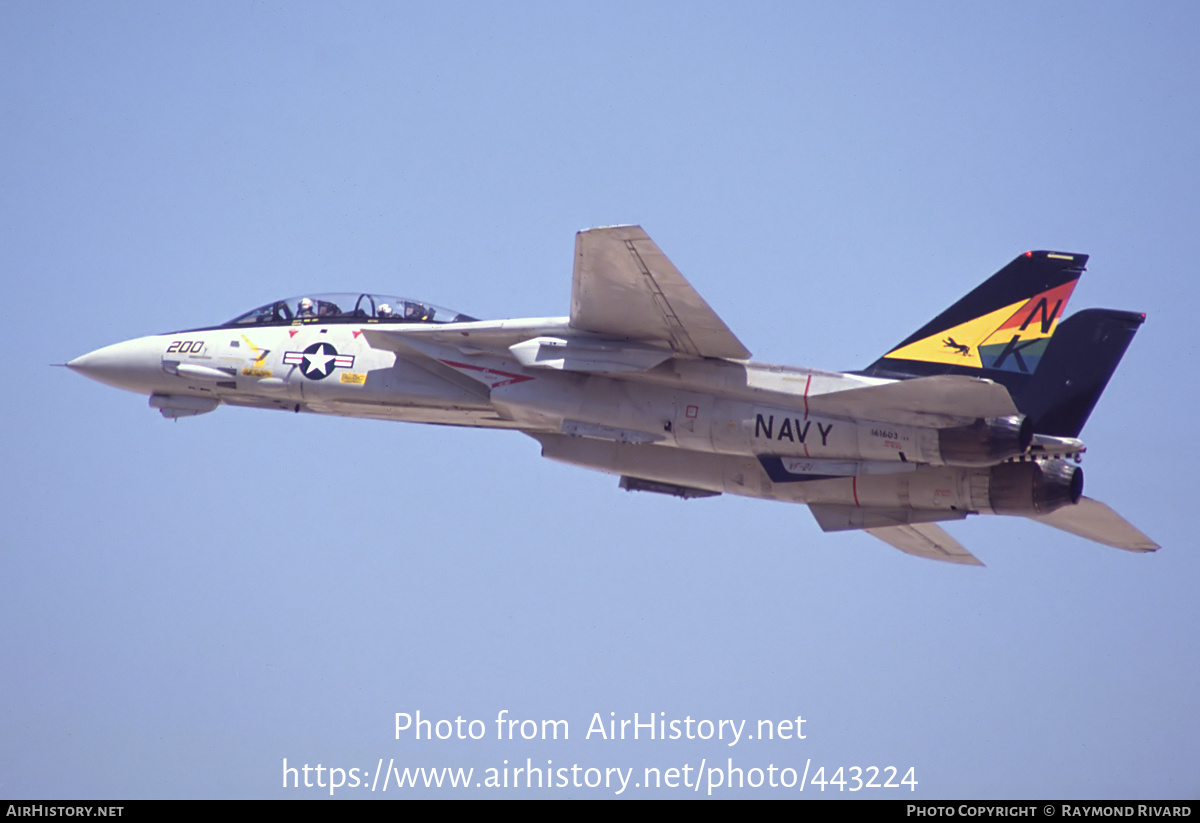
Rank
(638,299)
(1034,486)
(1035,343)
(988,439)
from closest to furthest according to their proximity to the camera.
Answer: (988,439)
(638,299)
(1034,486)
(1035,343)

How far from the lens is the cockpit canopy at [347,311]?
20438 millimetres

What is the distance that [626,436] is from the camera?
18.9 m

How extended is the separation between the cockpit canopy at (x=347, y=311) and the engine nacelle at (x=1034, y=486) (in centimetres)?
801

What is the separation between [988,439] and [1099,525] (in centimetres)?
341

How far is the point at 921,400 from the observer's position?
1741 centimetres

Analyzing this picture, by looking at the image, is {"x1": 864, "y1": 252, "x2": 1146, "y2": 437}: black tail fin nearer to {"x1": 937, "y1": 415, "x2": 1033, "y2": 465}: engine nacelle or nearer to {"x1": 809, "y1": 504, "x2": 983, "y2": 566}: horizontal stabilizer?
{"x1": 937, "y1": 415, "x2": 1033, "y2": 465}: engine nacelle

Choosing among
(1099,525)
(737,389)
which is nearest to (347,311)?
(737,389)

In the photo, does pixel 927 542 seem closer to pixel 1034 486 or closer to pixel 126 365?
pixel 1034 486

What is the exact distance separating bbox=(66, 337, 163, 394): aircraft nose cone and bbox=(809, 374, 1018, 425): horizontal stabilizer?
1022cm

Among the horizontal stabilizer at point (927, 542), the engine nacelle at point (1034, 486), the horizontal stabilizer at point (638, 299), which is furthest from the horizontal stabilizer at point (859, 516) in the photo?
the horizontal stabilizer at point (638, 299)

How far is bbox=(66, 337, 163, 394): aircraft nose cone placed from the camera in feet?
69.0

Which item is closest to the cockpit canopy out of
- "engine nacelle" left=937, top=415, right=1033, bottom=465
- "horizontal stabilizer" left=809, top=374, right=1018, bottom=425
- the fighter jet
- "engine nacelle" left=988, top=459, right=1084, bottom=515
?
the fighter jet

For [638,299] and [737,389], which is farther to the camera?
[737,389]
